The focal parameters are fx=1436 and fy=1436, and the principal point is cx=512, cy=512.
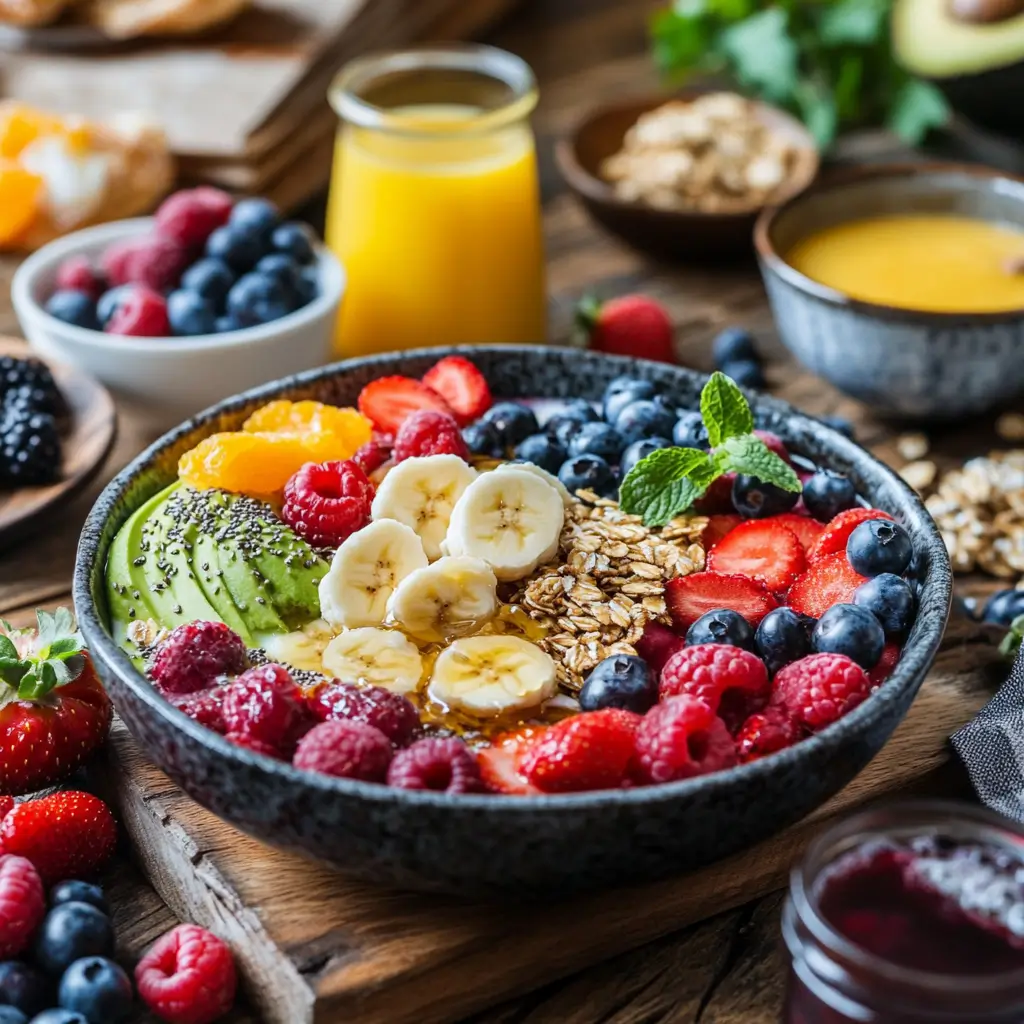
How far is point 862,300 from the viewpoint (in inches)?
74.2

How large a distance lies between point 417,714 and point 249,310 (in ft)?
3.14

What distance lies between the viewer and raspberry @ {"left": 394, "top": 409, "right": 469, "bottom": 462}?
57.5 inches

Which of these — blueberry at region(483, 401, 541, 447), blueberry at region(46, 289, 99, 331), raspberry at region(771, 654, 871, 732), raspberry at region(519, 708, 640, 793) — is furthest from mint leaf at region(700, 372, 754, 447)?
blueberry at region(46, 289, 99, 331)

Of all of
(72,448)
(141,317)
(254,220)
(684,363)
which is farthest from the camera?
(684,363)

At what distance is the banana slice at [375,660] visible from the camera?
3.99 feet

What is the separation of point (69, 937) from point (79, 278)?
1.14 metres

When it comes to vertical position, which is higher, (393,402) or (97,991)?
(393,402)

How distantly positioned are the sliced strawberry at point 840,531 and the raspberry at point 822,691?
0.72 ft

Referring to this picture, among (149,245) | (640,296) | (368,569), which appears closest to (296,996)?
A: (368,569)

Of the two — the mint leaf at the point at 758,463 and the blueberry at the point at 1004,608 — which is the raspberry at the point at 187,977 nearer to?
the mint leaf at the point at 758,463

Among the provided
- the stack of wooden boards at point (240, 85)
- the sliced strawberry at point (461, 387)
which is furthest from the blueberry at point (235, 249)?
the sliced strawberry at point (461, 387)

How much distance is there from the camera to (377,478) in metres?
1.48

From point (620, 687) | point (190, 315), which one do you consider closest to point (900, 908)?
point (620, 687)

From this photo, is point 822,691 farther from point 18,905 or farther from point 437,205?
point 437,205
